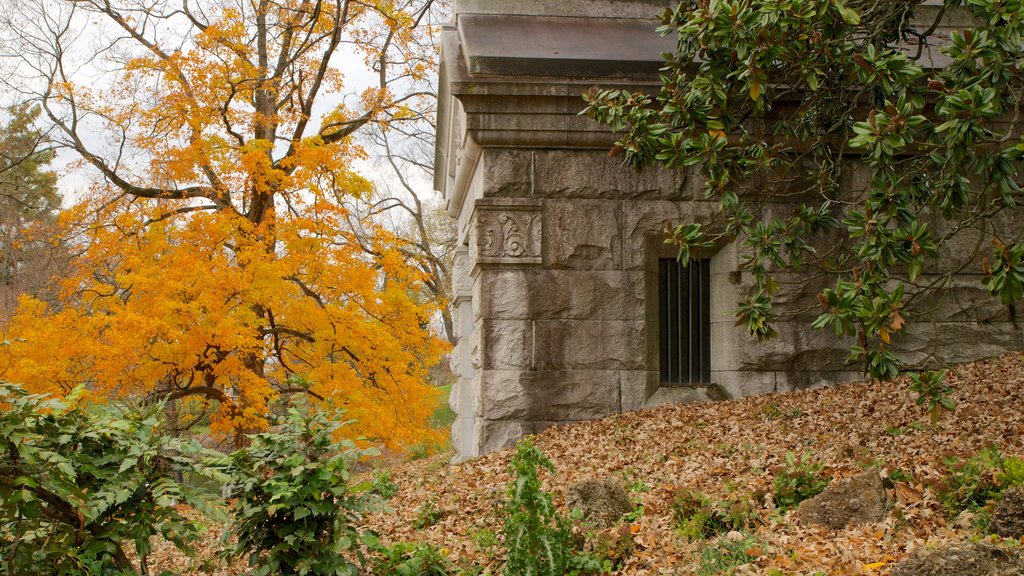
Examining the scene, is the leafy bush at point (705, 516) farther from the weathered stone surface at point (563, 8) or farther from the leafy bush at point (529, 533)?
the weathered stone surface at point (563, 8)

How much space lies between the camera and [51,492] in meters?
3.55

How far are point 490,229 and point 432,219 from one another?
938 inches

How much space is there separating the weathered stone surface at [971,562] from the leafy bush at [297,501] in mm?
2250

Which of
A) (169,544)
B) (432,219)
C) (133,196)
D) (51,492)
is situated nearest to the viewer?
(51,492)

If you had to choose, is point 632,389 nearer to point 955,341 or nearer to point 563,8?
point 955,341

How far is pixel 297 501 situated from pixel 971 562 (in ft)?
8.63

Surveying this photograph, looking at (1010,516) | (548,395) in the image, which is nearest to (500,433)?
(548,395)

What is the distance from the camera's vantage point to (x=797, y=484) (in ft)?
15.7

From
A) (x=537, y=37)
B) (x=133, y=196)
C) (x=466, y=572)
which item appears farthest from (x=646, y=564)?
(x=133, y=196)

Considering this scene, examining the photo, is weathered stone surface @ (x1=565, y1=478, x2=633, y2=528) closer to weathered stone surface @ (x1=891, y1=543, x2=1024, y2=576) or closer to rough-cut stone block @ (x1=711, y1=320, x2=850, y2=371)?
weathered stone surface @ (x1=891, y1=543, x2=1024, y2=576)

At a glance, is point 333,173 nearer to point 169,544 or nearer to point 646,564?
point 169,544

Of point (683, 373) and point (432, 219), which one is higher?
point (432, 219)

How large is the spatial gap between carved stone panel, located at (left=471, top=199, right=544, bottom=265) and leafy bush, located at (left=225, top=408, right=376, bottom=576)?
3.62 metres

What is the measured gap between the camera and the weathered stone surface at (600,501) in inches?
185
